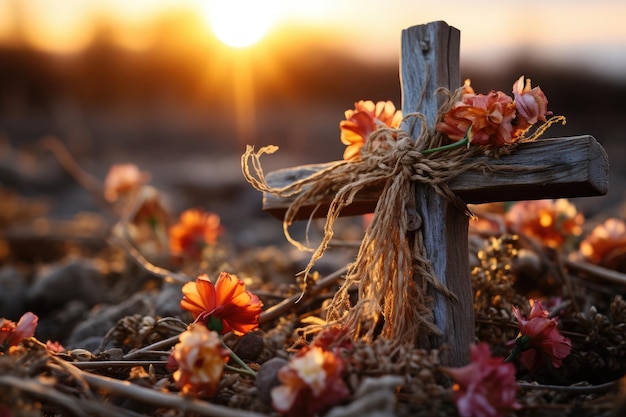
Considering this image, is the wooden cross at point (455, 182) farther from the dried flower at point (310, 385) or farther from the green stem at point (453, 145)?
the dried flower at point (310, 385)

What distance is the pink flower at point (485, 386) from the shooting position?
1373 millimetres

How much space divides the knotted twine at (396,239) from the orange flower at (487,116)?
0.18ft

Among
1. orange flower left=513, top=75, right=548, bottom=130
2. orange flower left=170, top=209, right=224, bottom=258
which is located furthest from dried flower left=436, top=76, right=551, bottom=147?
orange flower left=170, top=209, right=224, bottom=258

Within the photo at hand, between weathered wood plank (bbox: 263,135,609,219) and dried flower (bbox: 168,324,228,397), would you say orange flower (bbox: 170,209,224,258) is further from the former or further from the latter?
dried flower (bbox: 168,324,228,397)

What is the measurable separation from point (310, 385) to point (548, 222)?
1.85 meters

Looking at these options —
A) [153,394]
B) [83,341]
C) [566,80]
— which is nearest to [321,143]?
[566,80]

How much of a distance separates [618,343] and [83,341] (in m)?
1.85

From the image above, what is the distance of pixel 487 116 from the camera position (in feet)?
5.49

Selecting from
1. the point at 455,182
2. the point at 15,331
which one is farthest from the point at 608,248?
the point at 15,331

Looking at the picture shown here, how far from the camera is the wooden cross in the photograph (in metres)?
1.63

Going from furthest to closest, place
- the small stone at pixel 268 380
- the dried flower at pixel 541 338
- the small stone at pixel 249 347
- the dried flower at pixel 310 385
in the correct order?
the small stone at pixel 249 347, the dried flower at pixel 541 338, the small stone at pixel 268 380, the dried flower at pixel 310 385

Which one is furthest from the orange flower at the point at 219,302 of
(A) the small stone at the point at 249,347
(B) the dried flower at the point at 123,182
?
(B) the dried flower at the point at 123,182

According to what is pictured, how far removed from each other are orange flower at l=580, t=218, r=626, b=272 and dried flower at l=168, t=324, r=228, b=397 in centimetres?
199

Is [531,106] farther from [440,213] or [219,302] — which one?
[219,302]
